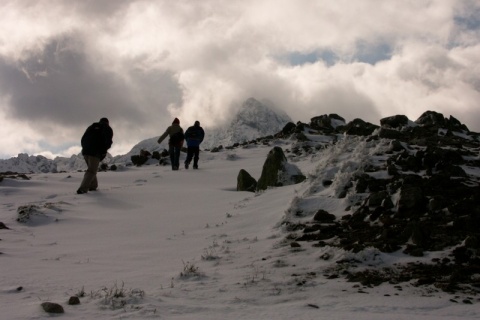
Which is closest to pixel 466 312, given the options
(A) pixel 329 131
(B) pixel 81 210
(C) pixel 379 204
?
(C) pixel 379 204

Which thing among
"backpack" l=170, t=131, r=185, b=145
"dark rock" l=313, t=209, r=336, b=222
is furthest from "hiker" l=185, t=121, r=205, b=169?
"dark rock" l=313, t=209, r=336, b=222

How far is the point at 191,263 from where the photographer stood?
5703 millimetres

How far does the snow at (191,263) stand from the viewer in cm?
392

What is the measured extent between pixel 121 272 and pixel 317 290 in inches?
93.3

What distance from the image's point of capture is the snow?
3922 mm

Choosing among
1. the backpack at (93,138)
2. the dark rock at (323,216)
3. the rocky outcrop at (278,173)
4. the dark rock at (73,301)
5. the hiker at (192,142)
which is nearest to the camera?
the dark rock at (73,301)

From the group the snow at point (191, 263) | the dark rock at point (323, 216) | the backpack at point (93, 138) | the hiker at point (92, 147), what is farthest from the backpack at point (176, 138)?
the dark rock at point (323, 216)

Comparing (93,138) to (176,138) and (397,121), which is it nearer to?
(176,138)

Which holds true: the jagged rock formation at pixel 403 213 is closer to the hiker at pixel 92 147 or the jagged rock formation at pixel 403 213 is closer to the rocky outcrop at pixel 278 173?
the rocky outcrop at pixel 278 173

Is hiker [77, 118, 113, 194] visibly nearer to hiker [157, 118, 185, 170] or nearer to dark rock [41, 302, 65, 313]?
hiker [157, 118, 185, 170]

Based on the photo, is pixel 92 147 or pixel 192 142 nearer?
pixel 92 147

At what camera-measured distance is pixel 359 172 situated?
8.23 meters

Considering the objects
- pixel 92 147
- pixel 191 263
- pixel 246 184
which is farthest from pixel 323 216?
pixel 92 147

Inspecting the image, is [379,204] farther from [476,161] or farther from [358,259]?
[476,161]
